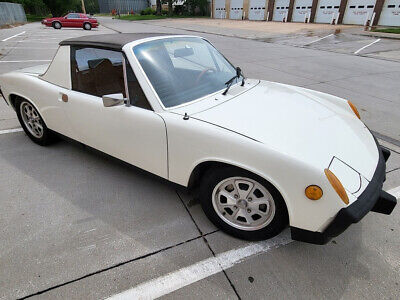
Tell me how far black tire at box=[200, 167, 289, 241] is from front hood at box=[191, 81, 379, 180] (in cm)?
29

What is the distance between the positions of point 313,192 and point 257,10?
35447 millimetres

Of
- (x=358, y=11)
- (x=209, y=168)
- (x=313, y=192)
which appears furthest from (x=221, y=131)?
(x=358, y=11)

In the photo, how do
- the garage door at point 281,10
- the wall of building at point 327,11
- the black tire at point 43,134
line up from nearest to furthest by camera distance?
the black tire at point 43,134 → the wall of building at point 327,11 → the garage door at point 281,10

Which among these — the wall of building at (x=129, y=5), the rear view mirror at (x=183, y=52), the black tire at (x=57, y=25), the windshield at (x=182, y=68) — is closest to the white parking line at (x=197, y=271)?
the windshield at (x=182, y=68)

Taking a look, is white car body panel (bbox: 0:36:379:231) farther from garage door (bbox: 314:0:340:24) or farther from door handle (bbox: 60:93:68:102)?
garage door (bbox: 314:0:340:24)

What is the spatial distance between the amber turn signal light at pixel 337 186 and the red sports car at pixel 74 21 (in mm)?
25785

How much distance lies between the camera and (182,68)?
246 cm

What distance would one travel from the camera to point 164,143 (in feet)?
6.84

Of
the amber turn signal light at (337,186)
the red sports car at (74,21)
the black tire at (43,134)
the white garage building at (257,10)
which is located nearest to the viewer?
the amber turn signal light at (337,186)

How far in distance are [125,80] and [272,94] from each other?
1.42 metres

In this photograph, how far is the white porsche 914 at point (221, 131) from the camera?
166 centimetres

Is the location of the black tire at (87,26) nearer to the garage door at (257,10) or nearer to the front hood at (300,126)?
the garage door at (257,10)

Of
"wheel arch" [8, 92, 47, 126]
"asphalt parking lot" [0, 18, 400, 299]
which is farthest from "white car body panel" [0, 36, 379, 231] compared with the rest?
"asphalt parking lot" [0, 18, 400, 299]

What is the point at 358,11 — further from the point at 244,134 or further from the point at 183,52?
the point at 244,134
